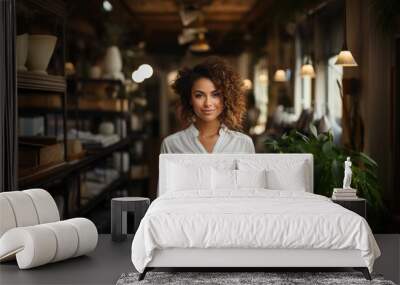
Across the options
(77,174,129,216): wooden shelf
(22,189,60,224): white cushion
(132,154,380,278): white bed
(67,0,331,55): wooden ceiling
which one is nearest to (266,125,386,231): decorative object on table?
(67,0,331,55): wooden ceiling

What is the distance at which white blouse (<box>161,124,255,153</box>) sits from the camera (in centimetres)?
737

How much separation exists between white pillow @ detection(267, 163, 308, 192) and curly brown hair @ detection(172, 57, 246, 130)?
2.18 ft

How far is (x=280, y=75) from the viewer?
312 inches

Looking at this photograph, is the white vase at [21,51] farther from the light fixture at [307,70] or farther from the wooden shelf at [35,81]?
the light fixture at [307,70]

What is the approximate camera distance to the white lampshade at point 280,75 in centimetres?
786

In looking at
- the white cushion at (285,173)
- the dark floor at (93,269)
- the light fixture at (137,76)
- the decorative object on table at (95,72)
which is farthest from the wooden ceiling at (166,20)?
the dark floor at (93,269)

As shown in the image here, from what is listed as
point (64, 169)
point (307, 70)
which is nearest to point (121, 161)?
point (64, 169)

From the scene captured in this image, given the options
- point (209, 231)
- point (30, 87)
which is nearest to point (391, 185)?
point (209, 231)

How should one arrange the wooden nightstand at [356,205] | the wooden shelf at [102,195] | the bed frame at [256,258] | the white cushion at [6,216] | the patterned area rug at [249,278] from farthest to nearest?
the wooden shelf at [102,195], the wooden nightstand at [356,205], the white cushion at [6,216], the bed frame at [256,258], the patterned area rug at [249,278]

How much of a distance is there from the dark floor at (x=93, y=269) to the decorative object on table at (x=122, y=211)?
20cm

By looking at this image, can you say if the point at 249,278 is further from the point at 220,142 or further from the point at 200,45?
the point at 200,45

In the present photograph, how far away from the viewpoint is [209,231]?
18.0 feet

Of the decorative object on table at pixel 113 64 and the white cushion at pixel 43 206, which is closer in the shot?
the white cushion at pixel 43 206

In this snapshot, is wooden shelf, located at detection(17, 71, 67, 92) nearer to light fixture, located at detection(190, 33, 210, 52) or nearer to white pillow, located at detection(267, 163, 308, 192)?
light fixture, located at detection(190, 33, 210, 52)
